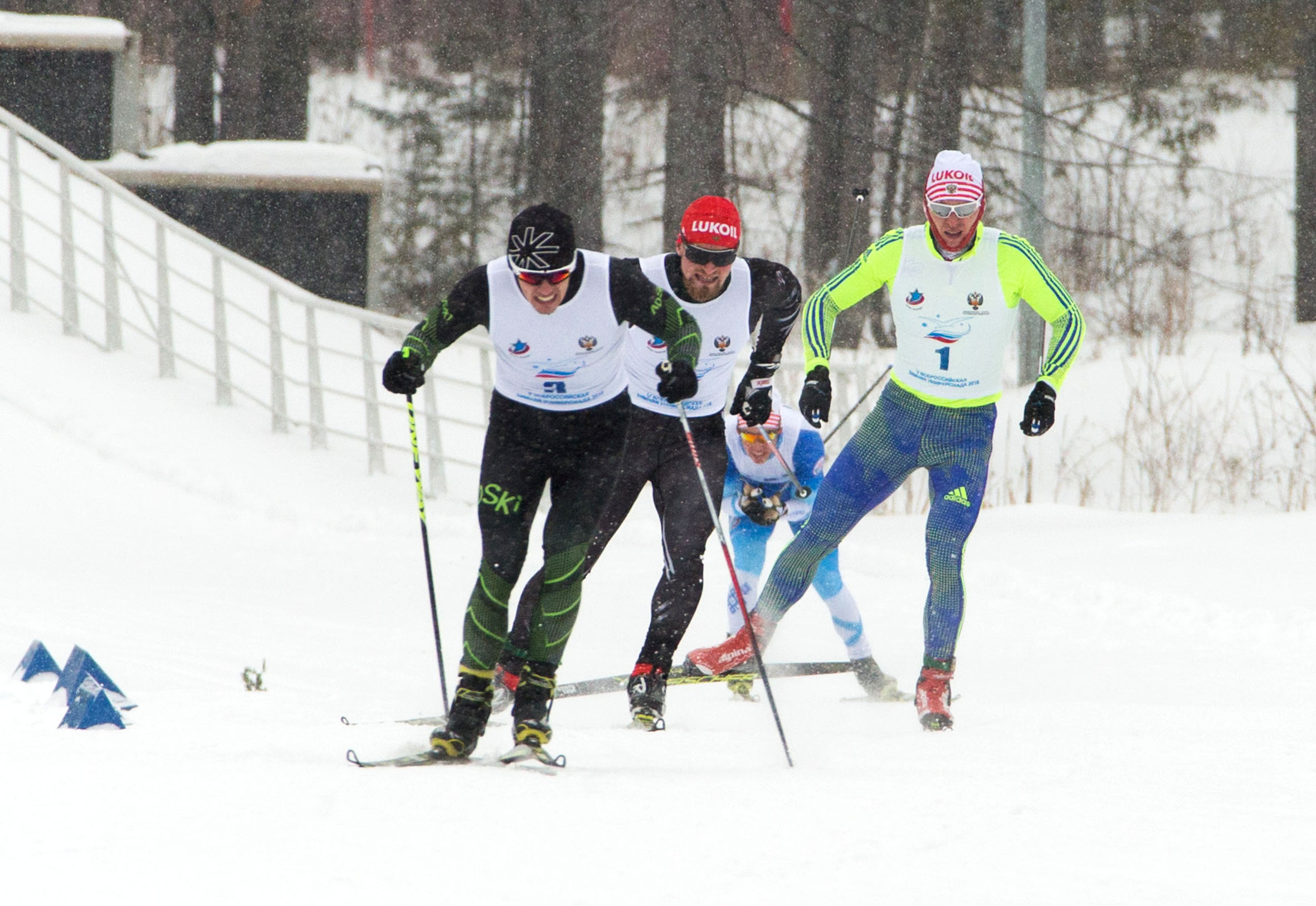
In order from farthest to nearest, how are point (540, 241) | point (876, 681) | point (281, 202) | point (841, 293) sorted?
point (281, 202)
point (876, 681)
point (841, 293)
point (540, 241)

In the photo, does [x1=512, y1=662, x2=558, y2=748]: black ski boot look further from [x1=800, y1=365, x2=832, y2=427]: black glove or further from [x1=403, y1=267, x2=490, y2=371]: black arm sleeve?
[x1=800, y1=365, x2=832, y2=427]: black glove

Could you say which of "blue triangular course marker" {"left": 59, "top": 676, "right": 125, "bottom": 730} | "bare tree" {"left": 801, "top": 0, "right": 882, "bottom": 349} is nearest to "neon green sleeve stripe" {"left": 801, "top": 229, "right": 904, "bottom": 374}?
"blue triangular course marker" {"left": 59, "top": 676, "right": 125, "bottom": 730}

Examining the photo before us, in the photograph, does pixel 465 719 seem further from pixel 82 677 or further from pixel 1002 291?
pixel 1002 291

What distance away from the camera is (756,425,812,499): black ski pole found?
20.8 feet

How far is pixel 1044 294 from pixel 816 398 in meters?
0.94

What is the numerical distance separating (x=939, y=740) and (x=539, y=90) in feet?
42.6

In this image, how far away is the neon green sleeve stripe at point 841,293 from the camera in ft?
19.1

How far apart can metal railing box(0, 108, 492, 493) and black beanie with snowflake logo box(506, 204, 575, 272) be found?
5.37 metres

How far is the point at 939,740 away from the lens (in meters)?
5.09

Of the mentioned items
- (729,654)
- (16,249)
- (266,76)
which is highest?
(266,76)

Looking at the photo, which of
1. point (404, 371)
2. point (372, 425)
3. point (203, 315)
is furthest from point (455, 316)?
point (203, 315)

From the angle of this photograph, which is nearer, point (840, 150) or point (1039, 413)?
point (1039, 413)

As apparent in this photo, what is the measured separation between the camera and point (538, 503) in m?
4.68

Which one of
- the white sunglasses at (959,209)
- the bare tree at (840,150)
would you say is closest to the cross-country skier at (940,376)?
the white sunglasses at (959,209)
